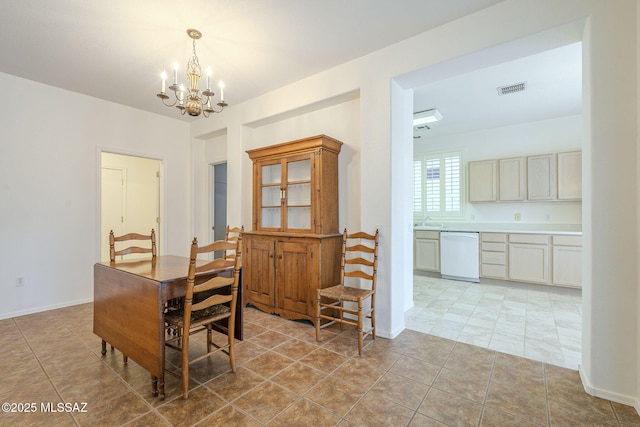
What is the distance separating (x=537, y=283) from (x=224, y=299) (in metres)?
4.59

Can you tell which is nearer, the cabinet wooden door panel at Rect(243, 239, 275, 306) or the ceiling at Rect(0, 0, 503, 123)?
the ceiling at Rect(0, 0, 503, 123)

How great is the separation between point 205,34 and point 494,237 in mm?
4807

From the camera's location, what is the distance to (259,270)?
3.45 m

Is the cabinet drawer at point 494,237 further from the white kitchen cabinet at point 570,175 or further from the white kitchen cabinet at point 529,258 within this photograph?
the white kitchen cabinet at point 570,175

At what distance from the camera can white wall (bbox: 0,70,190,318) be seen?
10.9 feet

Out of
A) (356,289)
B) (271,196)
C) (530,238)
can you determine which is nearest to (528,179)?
(530,238)

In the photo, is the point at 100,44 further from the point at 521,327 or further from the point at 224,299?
the point at 521,327

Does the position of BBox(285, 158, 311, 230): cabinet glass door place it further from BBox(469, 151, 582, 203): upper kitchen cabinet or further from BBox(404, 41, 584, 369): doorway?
BBox(469, 151, 582, 203): upper kitchen cabinet

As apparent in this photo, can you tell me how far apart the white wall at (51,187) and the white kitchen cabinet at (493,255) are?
5.74 m

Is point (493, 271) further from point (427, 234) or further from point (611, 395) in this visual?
point (611, 395)

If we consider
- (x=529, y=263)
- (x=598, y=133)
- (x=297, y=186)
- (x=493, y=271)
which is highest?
(x=598, y=133)

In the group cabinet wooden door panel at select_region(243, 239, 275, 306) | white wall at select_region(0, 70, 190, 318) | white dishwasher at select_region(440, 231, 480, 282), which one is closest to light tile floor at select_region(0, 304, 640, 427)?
cabinet wooden door panel at select_region(243, 239, 275, 306)

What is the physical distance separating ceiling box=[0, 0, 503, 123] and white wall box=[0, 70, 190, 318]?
1.36ft

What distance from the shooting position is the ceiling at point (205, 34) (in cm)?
225
